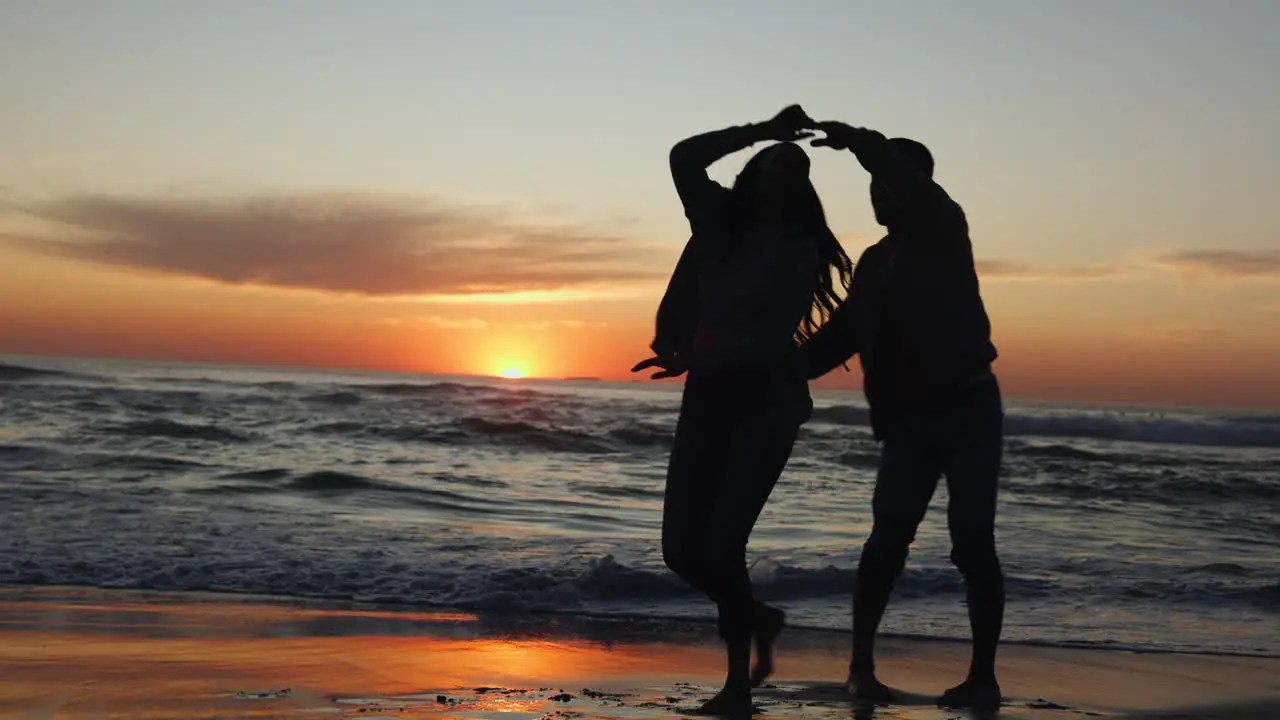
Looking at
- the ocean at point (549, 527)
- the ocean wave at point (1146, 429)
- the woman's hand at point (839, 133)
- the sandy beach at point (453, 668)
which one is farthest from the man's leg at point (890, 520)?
the ocean wave at point (1146, 429)

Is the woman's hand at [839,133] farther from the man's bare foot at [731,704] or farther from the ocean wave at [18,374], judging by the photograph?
the ocean wave at [18,374]

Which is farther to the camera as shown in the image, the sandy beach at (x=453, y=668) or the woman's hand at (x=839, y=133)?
the sandy beach at (x=453, y=668)

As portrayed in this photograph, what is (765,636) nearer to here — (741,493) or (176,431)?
(741,493)

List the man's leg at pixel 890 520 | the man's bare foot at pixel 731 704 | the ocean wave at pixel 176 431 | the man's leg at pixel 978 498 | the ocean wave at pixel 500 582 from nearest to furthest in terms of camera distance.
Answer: the man's bare foot at pixel 731 704 < the man's leg at pixel 978 498 < the man's leg at pixel 890 520 < the ocean wave at pixel 500 582 < the ocean wave at pixel 176 431

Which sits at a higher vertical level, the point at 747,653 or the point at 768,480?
the point at 768,480

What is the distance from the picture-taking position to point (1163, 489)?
49.0 feet

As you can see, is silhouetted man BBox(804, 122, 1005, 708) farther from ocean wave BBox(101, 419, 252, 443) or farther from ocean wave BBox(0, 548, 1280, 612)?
ocean wave BBox(101, 419, 252, 443)

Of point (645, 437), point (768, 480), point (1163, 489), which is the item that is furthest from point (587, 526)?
point (645, 437)

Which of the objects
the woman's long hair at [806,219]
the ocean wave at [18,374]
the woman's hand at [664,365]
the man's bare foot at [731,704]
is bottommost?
the man's bare foot at [731,704]

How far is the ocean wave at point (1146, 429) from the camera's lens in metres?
29.6

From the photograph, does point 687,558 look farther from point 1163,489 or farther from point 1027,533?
point 1163,489

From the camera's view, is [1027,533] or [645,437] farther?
[645,437]

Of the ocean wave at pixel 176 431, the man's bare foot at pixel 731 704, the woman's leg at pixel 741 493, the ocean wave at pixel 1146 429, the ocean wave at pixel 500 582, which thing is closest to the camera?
the woman's leg at pixel 741 493

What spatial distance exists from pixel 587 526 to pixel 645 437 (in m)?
11.9
